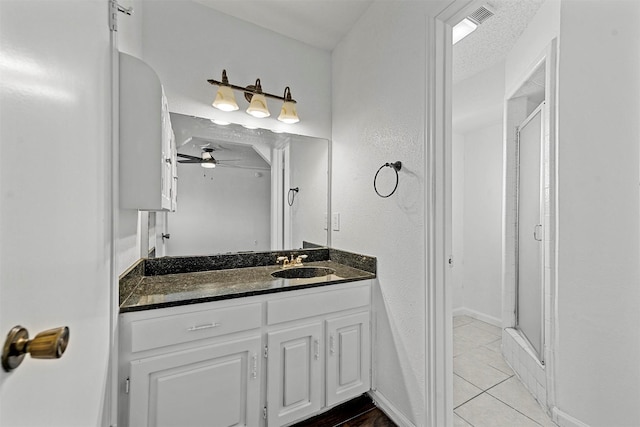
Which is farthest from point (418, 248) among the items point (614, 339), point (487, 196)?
point (487, 196)

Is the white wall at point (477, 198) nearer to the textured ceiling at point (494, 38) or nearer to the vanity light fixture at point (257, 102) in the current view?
the textured ceiling at point (494, 38)

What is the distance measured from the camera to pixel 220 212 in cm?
195

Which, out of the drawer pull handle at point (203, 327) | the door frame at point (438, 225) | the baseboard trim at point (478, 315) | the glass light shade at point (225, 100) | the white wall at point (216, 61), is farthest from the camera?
the baseboard trim at point (478, 315)

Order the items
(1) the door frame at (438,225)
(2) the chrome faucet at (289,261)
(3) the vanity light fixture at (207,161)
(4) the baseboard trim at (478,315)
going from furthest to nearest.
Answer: (4) the baseboard trim at (478,315) < (2) the chrome faucet at (289,261) < (3) the vanity light fixture at (207,161) < (1) the door frame at (438,225)

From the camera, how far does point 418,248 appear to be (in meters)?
1.45

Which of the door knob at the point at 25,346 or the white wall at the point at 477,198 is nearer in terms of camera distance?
the door knob at the point at 25,346

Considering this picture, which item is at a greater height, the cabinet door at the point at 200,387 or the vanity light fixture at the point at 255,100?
the vanity light fixture at the point at 255,100

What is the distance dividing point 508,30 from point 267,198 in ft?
7.07

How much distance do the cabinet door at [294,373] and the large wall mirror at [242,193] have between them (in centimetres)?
75

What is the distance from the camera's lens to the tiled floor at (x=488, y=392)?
160 centimetres

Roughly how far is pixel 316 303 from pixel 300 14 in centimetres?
192

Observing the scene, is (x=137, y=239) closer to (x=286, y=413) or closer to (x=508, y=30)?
(x=286, y=413)

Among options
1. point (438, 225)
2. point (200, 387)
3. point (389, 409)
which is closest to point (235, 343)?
point (200, 387)

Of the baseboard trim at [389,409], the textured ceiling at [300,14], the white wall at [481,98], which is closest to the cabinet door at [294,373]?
the baseboard trim at [389,409]
